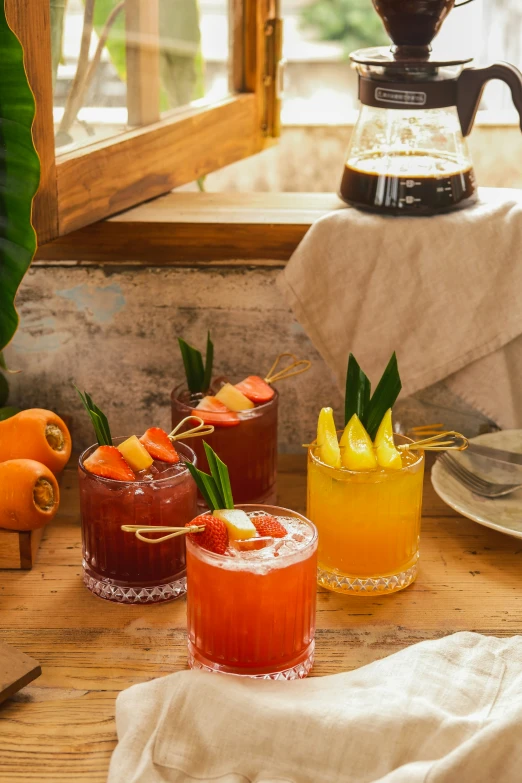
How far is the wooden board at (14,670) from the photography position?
2.61 ft

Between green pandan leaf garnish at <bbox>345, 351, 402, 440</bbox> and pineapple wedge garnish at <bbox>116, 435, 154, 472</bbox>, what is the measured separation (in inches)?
8.5

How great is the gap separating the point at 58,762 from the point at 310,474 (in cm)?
39

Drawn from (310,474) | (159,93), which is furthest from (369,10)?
(310,474)

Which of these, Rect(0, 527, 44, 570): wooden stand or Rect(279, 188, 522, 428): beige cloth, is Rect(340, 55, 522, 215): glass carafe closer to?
Rect(279, 188, 522, 428): beige cloth

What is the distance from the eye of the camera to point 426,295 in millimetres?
1200

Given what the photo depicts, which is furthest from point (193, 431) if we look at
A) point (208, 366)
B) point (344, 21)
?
point (344, 21)

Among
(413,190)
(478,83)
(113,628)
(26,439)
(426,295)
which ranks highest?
(478,83)

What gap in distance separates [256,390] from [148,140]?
41cm

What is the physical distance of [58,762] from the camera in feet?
2.42

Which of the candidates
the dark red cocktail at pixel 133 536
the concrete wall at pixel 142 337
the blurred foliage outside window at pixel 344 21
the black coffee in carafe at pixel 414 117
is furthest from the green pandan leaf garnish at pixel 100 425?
the blurred foliage outside window at pixel 344 21

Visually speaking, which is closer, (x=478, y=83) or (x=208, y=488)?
(x=208, y=488)

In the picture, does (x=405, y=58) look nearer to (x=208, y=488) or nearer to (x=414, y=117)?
(x=414, y=117)

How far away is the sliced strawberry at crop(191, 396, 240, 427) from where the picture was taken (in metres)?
1.07

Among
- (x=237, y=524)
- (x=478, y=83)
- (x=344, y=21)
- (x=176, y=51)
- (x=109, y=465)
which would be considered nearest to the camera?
(x=237, y=524)
